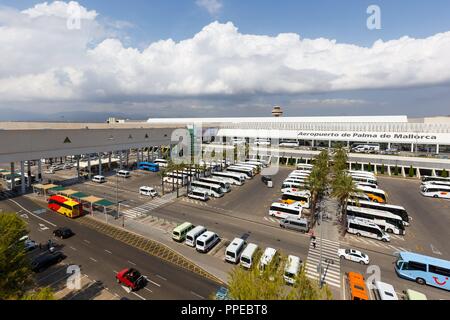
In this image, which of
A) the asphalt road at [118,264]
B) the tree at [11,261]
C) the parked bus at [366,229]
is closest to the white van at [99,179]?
the asphalt road at [118,264]

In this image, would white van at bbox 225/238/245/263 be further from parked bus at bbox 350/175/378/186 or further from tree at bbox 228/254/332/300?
parked bus at bbox 350/175/378/186

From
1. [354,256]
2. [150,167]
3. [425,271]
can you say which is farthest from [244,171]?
[425,271]

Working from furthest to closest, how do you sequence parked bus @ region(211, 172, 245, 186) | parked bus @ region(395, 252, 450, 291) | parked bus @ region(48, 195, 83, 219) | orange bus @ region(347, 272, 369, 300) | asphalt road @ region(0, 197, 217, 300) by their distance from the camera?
parked bus @ region(211, 172, 245, 186)
parked bus @ region(48, 195, 83, 219)
parked bus @ region(395, 252, 450, 291)
asphalt road @ region(0, 197, 217, 300)
orange bus @ region(347, 272, 369, 300)

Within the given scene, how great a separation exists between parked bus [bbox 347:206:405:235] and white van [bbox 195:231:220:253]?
82.1 ft

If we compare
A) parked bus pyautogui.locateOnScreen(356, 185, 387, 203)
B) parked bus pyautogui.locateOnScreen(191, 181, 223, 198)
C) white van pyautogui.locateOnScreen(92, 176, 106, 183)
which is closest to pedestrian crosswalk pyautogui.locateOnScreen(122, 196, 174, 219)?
parked bus pyautogui.locateOnScreen(191, 181, 223, 198)

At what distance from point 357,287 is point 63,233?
38.1 meters

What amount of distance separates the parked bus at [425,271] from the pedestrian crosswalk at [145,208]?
38.7m

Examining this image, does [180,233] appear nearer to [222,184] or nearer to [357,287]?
[357,287]

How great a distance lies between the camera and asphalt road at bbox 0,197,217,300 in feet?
79.0

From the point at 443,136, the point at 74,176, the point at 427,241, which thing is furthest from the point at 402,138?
the point at 74,176

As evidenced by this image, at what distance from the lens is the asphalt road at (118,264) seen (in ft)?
79.0

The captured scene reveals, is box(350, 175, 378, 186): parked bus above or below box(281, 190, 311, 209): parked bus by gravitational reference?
above

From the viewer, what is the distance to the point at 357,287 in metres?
24.0

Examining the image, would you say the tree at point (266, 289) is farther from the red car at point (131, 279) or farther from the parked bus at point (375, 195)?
the parked bus at point (375, 195)
